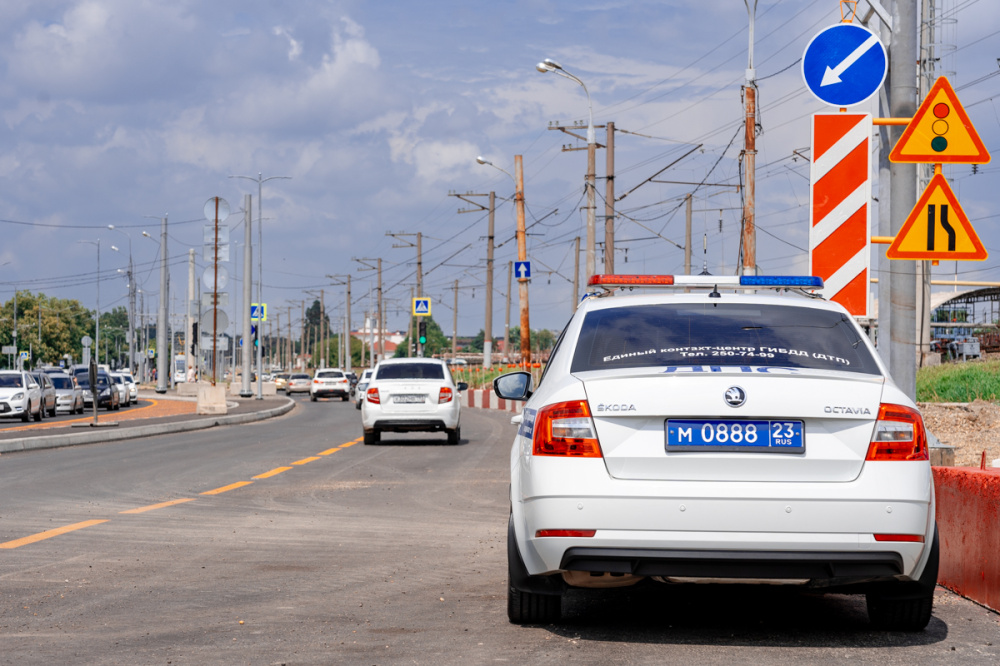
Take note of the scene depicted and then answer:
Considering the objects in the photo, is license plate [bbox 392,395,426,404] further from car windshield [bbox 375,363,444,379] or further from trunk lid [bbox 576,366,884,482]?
trunk lid [bbox 576,366,884,482]

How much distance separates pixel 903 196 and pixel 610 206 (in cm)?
3433

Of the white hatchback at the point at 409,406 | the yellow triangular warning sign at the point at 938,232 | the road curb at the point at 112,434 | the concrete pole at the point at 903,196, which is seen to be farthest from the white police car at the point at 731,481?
the road curb at the point at 112,434

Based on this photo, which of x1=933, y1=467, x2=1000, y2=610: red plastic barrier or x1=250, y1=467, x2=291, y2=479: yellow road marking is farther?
x1=250, y1=467, x2=291, y2=479: yellow road marking

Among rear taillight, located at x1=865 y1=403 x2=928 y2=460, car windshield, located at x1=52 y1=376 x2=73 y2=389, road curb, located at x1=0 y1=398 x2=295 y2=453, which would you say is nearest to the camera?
rear taillight, located at x1=865 y1=403 x2=928 y2=460

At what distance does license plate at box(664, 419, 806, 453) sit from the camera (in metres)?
5.31

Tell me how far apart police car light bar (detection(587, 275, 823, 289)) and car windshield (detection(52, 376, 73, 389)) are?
141 feet

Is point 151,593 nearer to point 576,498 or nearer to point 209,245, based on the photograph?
point 576,498

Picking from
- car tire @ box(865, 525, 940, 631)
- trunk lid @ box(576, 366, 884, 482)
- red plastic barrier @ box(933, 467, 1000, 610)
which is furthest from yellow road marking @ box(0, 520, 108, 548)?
Result: red plastic barrier @ box(933, 467, 1000, 610)

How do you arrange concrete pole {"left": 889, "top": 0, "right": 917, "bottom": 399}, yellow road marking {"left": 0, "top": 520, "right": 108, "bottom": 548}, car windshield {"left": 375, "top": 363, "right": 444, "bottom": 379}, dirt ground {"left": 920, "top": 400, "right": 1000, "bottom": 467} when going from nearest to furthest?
yellow road marking {"left": 0, "top": 520, "right": 108, "bottom": 548} → concrete pole {"left": 889, "top": 0, "right": 917, "bottom": 399} → dirt ground {"left": 920, "top": 400, "right": 1000, "bottom": 467} → car windshield {"left": 375, "top": 363, "right": 444, "bottom": 379}

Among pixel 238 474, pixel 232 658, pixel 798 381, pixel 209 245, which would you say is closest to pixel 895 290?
pixel 798 381

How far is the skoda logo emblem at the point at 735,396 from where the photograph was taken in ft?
17.5

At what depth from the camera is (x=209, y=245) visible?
3931cm

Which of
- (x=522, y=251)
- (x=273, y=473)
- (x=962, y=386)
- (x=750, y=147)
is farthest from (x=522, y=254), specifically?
(x=273, y=473)

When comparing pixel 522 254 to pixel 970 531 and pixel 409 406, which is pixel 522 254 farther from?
pixel 970 531
